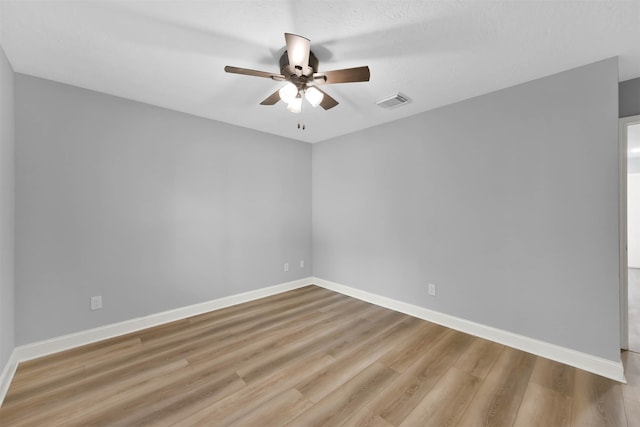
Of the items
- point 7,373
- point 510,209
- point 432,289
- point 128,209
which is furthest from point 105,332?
point 510,209

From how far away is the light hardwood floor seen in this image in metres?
1.64

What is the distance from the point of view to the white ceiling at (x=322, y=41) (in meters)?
1.59

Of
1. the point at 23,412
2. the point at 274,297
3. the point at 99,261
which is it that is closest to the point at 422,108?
the point at 274,297

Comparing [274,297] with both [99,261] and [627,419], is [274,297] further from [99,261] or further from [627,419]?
[627,419]

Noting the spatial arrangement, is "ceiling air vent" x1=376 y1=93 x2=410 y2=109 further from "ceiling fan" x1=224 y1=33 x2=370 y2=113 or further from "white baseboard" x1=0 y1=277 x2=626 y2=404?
"white baseboard" x1=0 y1=277 x2=626 y2=404

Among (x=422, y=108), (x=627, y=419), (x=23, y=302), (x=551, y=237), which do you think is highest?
(x=422, y=108)

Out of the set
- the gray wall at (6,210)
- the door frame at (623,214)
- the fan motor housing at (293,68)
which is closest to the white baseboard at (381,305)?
the gray wall at (6,210)

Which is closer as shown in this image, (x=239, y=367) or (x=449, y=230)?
(x=239, y=367)

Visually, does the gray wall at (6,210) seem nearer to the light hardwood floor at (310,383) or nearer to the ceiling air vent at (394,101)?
the light hardwood floor at (310,383)

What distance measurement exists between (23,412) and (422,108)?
434 cm

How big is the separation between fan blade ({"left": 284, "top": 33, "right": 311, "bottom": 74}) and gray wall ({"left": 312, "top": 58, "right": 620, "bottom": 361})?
2.01 metres

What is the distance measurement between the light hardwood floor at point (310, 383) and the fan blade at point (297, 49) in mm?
2354

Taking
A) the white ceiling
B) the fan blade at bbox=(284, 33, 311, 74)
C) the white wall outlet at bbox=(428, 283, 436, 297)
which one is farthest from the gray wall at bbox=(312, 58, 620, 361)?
the fan blade at bbox=(284, 33, 311, 74)

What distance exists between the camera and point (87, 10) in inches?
63.1
